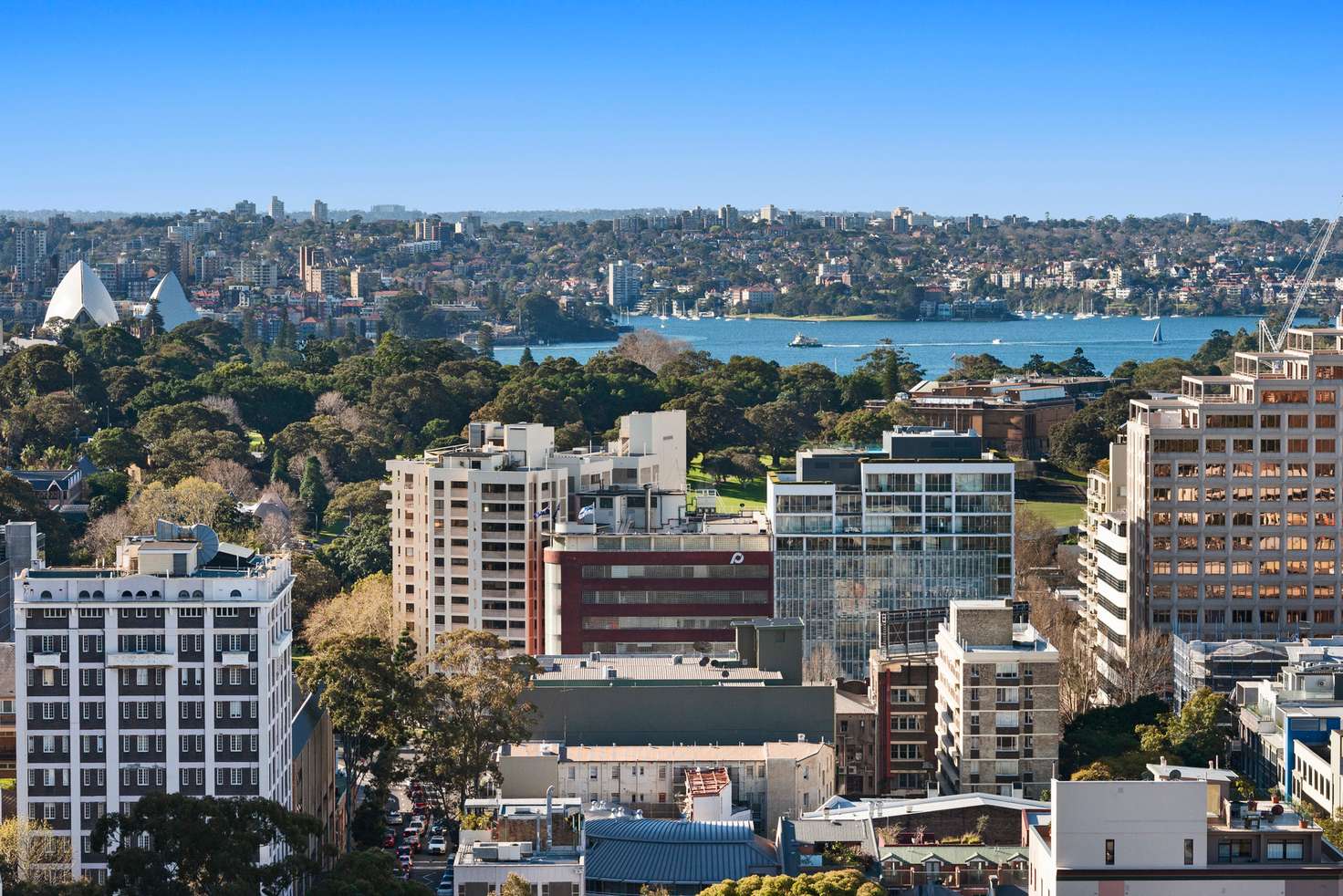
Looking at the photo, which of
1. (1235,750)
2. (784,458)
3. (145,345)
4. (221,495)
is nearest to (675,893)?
(1235,750)

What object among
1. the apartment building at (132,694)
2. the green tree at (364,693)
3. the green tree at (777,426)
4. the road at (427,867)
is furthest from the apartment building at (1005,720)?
the green tree at (777,426)

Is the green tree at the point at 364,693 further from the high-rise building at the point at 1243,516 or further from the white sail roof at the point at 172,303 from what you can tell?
the white sail roof at the point at 172,303

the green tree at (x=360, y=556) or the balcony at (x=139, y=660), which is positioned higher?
the balcony at (x=139, y=660)

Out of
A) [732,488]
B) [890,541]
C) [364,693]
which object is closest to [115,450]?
[732,488]

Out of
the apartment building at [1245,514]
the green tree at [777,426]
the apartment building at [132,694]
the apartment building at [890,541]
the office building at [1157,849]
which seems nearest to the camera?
the office building at [1157,849]

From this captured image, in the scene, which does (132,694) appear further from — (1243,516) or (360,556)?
(360,556)

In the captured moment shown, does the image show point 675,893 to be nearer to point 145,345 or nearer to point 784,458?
point 784,458
